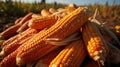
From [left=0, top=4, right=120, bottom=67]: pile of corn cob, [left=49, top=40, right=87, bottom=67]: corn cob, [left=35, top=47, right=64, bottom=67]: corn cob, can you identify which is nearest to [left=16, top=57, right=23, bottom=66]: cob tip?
[left=0, top=4, right=120, bottom=67]: pile of corn cob

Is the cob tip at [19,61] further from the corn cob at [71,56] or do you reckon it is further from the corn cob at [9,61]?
the corn cob at [71,56]

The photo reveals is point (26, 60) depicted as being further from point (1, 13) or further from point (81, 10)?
point (1, 13)

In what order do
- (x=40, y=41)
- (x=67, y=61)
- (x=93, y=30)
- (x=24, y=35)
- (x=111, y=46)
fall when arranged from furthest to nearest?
(x=24, y=35)
(x=111, y=46)
(x=93, y=30)
(x=40, y=41)
(x=67, y=61)

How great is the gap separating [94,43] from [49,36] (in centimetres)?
54

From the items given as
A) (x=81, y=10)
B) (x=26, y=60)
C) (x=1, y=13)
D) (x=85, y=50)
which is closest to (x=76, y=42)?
(x=85, y=50)

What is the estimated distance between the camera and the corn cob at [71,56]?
2977mm

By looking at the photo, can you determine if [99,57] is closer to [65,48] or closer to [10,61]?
[65,48]

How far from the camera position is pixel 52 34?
3.26 metres

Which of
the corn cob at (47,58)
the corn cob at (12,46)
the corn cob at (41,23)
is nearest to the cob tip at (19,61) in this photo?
the corn cob at (47,58)

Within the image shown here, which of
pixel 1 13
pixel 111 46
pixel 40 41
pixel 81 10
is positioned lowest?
pixel 1 13

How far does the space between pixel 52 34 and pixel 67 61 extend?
435 mm

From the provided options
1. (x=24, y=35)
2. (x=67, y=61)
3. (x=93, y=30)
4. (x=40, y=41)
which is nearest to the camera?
(x=67, y=61)

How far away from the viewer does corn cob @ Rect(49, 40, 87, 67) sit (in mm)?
2977

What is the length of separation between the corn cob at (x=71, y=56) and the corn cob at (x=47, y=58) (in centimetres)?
15
